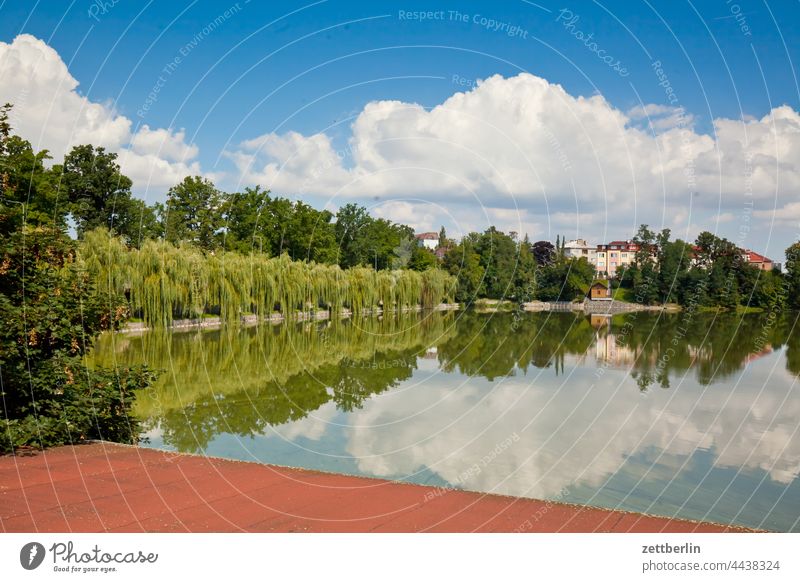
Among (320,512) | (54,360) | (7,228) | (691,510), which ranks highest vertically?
(7,228)

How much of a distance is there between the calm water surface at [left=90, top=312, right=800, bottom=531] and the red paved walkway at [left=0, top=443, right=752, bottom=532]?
265 centimetres

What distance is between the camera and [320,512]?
5695 millimetres

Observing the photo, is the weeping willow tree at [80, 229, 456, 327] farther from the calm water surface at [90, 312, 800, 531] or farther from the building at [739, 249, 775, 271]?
the building at [739, 249, 775, 271]

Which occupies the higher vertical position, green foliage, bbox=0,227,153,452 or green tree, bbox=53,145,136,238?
green tree, bbox=53,145,136,238

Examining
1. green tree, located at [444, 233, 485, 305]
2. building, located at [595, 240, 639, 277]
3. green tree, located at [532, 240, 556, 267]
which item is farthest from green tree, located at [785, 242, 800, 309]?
building, located at [595, 240, 639, 277]

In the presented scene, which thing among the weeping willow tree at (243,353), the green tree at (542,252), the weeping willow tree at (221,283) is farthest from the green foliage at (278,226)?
the green tree at (542,252)

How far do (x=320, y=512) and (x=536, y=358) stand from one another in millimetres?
20566

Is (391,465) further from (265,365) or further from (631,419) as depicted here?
(265,365)

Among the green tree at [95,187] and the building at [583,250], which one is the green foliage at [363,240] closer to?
the green tree at [95,187]

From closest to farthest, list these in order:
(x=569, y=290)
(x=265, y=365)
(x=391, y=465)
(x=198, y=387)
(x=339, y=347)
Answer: (x=391, y=465) → (x=198, y=387) → (x=265, y=365) → (x=339, y=347) → (x=569, y=290)

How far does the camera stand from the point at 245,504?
5.89 meters

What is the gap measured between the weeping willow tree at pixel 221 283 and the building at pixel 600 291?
3509 centimetres

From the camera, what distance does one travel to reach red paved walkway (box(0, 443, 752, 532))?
530 centimetres
